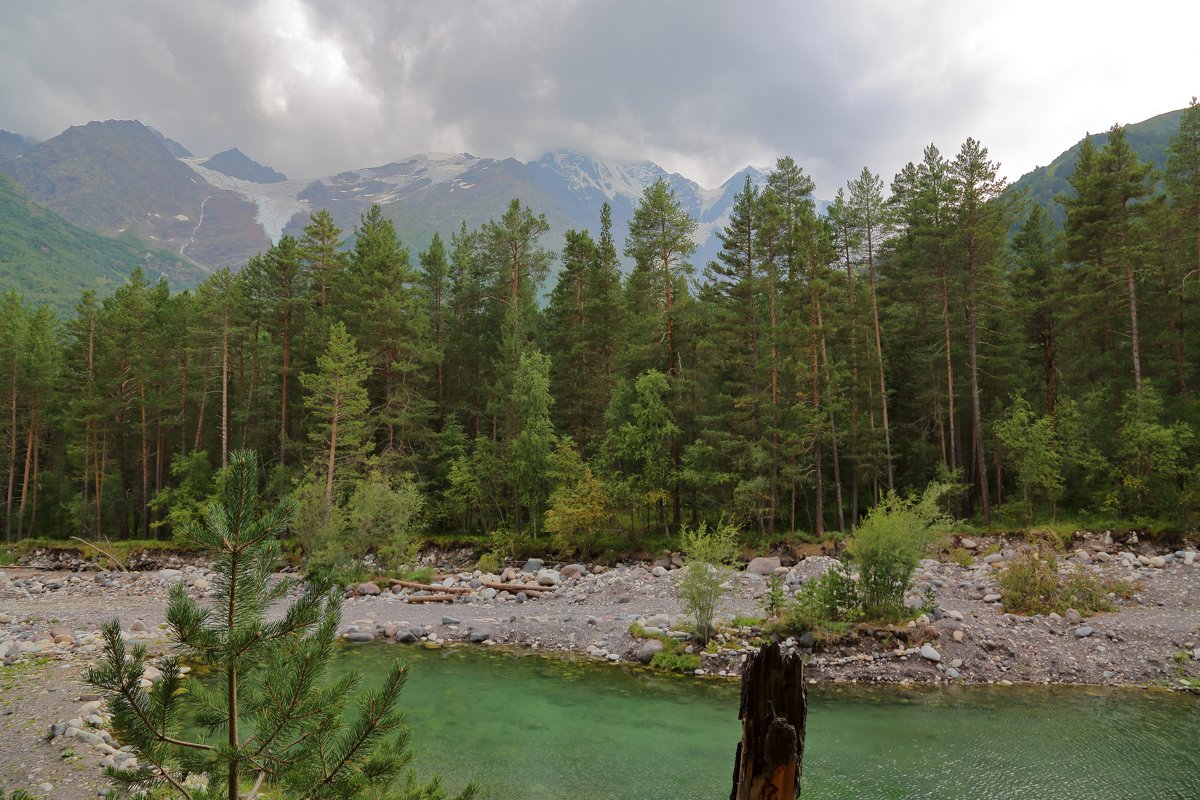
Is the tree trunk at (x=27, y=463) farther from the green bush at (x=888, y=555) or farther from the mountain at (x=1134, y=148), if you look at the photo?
the mountain at (x=1134, y=148)

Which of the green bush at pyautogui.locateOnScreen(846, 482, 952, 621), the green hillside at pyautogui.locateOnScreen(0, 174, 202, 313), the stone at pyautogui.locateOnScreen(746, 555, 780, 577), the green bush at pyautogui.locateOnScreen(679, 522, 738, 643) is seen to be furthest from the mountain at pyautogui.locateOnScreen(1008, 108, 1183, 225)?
the green hillside at pyautogui.locateOnScreen(0, 174, 202, 313)

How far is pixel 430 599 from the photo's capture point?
2300 cm

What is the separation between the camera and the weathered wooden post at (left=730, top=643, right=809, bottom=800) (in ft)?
10.2

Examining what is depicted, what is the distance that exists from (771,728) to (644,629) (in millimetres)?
14856

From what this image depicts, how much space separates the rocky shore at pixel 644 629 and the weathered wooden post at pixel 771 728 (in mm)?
9618

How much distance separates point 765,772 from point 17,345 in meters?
54.7

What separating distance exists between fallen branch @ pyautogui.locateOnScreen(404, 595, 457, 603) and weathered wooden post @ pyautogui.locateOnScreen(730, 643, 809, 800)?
2159cm

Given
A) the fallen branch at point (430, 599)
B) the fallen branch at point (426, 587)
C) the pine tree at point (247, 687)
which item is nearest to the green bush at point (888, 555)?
the pine tree at point (247, 687)

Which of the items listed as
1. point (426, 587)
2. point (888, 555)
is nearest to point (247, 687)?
point (888, 555)

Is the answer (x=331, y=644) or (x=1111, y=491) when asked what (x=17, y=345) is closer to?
(x=331, y=644)

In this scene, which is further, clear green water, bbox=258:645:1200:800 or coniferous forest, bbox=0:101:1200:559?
coniferous forest, bbox=0:101:1200:559

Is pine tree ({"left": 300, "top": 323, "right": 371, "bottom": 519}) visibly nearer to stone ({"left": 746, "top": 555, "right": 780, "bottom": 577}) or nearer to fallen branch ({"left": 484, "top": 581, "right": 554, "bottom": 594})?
fallen branch ({"left": 484, "top": 581, "right": 554, "bottom": 594})

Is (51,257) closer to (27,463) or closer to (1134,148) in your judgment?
(27,463)

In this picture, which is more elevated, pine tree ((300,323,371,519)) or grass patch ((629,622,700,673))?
pine tree ((300,323,371,519))
